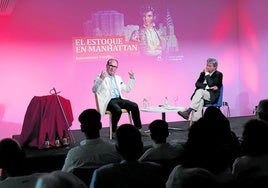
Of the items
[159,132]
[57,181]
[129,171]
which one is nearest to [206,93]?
[159,132]

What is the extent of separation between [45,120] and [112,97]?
131 centimetres

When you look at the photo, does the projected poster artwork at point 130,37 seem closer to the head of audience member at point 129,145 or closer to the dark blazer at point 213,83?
the dark blazer at point 213,83

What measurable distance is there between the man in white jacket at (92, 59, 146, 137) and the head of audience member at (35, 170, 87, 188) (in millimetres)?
3712

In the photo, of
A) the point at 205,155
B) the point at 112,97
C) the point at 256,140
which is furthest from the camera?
the point at 112,97

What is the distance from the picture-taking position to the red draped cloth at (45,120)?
476cm

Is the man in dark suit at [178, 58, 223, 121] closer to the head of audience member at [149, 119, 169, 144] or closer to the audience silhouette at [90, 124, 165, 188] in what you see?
the head of audience member at [149, 119, 169, 144]

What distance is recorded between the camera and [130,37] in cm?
745

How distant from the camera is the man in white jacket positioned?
5566mm

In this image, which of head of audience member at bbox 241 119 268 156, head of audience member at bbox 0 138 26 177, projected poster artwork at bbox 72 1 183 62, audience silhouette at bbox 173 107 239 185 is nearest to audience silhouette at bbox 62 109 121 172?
head of audience member at bbox 0 138 26 177

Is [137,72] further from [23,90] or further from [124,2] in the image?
[23,90]

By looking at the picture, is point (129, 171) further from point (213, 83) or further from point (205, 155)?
point (213, 83)

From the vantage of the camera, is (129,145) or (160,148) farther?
(160,148)

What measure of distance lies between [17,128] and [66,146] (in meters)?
2.35

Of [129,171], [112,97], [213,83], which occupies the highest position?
[213,83]
